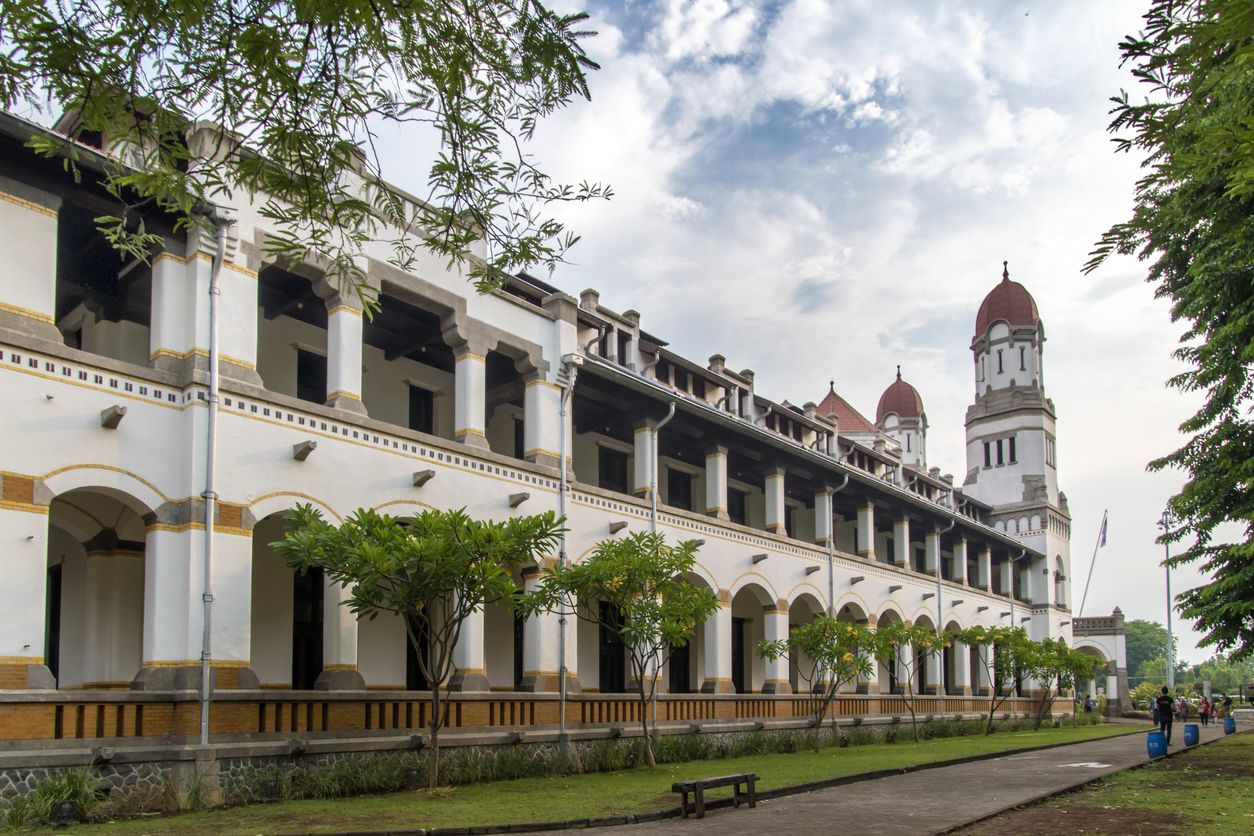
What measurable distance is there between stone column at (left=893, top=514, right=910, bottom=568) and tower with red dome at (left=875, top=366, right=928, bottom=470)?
20.2m

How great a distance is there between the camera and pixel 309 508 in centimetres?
1488

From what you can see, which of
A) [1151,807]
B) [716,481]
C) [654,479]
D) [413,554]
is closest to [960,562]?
[716,481]

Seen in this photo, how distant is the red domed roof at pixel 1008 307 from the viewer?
51.9 metres

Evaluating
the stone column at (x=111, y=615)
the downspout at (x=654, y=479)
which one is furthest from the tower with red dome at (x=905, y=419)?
the stone column at (x=111, y=615)

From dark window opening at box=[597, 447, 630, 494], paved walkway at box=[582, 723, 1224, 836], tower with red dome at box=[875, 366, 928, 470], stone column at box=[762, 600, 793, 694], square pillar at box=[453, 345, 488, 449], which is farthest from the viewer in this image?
tower with red dome at box=[875, 366, 928, 470]

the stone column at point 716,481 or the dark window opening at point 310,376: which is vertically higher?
the dark window opening at point 310,376

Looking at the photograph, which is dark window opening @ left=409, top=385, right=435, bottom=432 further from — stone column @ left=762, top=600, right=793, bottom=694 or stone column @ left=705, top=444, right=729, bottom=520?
stone column @ left=762, top=600, right=793, bottom=694

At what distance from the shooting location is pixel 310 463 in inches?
654

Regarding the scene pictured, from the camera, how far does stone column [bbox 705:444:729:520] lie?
86.4 feet

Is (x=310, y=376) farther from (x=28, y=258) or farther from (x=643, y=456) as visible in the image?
(x=643, y=456)

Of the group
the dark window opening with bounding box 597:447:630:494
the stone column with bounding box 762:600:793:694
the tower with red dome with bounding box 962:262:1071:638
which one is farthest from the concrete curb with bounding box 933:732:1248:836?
the tower with red dome with bounding box 962:262:1071:638

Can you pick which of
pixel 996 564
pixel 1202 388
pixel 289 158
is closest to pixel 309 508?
pixel 289 158

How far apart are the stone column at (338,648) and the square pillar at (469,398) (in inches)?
154

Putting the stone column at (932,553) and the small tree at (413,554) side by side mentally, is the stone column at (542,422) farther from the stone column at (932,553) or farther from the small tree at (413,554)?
the stone column at (932,553)
